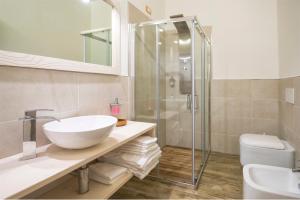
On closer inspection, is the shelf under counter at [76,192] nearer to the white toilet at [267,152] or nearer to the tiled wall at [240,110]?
the white toilet at [267,152]

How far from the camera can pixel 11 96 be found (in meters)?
0.92

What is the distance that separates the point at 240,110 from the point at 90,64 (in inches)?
83.8

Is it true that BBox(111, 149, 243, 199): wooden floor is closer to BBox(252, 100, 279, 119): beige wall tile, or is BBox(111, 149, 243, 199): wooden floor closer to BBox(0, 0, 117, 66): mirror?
BBox(252, 100, 279, 119): beige wall tile

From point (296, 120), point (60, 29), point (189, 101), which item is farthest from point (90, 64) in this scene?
point (296, 120)

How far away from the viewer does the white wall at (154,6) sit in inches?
82.6

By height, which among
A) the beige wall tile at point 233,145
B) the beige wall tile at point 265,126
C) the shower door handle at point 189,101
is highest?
the shower door handle at point 189,101

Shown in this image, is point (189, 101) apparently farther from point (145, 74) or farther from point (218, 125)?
point (218, 125)

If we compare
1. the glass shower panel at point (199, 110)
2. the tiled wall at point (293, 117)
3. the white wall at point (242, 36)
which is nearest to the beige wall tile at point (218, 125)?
the glass shower panel at point (199, 110)

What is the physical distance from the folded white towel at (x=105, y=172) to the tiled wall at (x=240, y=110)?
1.83m

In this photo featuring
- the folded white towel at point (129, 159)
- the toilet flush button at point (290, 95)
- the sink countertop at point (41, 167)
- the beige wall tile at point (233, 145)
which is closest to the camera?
the sink countertop at point (41, 167)

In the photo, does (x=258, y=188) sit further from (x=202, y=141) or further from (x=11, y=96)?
(x=11, y=96)

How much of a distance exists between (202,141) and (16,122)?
2.00 metres

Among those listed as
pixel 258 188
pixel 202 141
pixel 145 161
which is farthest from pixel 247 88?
pixel 145 161

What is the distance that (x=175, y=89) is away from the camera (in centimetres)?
255
